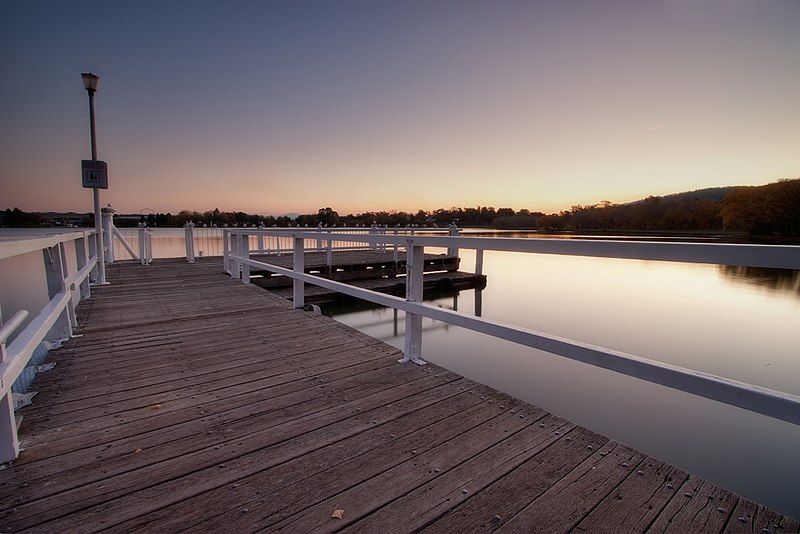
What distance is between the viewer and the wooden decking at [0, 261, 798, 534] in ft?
4.09

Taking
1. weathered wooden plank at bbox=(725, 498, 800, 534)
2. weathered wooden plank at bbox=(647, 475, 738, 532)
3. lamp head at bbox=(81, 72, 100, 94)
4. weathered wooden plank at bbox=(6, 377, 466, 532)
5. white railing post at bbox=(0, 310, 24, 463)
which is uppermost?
lamp head at bbox=(81, 72, 100, 94)

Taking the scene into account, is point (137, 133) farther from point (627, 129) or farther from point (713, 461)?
point (627, 129)

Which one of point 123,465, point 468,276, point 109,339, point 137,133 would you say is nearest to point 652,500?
point 123,465

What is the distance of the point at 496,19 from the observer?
11195mm

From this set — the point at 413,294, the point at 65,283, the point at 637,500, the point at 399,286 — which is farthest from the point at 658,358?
the point at 65,283

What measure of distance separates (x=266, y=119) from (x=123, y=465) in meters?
18.3

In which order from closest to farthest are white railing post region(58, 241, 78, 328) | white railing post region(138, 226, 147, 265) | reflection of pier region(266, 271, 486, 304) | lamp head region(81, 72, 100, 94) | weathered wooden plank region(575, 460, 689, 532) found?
weathered wooden plank region(575, 460, 689, 532) → white railing post region(58, 241, 78, 328) → lamp head region(81, 72, 100, 94) → reflection of pier region(266, 271, 486, 304) → white railing post region(138, 226, 147, 265)

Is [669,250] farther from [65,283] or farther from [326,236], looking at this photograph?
[65,283]

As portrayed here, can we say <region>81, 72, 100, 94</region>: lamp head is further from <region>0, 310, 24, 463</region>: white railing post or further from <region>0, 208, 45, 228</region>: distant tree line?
<region>0, 208, 45, 228</region>: distant tree line

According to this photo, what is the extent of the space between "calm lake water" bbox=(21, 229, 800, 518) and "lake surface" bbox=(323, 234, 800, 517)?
0.02 m

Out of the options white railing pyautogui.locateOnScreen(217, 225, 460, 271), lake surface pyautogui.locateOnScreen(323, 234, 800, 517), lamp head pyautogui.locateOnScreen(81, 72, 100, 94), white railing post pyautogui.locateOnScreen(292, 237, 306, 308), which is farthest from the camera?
lamp head pyautogui.locateOnScreen(81, 72, 100, 94)

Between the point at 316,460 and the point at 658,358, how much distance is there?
8.15 metres

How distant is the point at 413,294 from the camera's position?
2670 millimetres

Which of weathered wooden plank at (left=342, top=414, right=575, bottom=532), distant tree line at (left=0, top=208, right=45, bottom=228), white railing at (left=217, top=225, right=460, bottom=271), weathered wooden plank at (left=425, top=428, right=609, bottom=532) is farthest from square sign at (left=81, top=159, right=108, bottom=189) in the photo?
distant tree line at (left=0, top=208, right=45, bottom=228)
